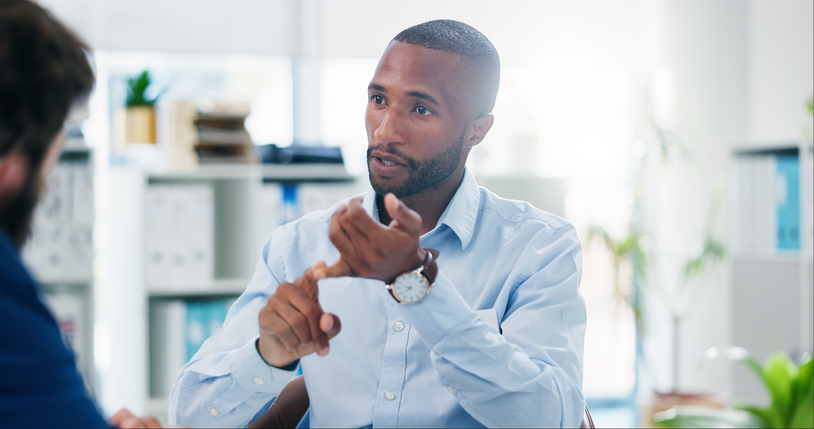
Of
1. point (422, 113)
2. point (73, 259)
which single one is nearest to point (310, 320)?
point (422, 113)

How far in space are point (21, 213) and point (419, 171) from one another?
2.47 feet

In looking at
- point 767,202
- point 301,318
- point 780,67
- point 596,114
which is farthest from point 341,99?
point 301,318

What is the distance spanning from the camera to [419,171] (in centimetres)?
133

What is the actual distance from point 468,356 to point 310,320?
0.24m

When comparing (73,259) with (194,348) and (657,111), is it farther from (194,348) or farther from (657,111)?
(657,111)

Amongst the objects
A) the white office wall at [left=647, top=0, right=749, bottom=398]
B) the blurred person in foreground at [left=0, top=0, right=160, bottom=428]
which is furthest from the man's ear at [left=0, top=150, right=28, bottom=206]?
the white office wall at [left=647, top=0, right=749, bottom=398]

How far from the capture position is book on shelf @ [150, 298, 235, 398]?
2.98 metres

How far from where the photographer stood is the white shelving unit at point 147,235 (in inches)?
116

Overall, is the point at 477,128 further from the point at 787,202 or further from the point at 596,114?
the point at 596,114

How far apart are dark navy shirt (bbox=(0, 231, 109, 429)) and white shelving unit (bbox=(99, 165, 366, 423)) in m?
2.39

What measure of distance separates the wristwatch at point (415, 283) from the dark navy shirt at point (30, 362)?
411mm

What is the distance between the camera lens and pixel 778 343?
3311 millimetres

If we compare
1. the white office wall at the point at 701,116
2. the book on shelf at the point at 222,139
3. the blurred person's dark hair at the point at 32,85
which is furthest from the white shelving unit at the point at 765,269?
the blurred person's dark hair at the point at 32,85

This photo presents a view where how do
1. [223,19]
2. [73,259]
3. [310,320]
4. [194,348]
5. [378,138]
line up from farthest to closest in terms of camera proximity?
1. [223,19]
2. [194,348]
3. [73,259]
4. [378,138]
5. [310,320]
